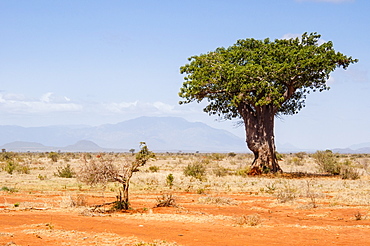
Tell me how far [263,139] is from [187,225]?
20422 millimetres

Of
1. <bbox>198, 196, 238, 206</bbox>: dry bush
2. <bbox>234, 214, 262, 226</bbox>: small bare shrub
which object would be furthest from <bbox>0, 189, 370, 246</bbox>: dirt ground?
<bbox>198, 196, 238, 206</bbox>: dry bush

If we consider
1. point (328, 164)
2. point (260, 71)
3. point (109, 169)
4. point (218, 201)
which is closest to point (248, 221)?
point (109, 169)

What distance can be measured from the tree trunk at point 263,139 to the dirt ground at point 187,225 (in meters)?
13.7

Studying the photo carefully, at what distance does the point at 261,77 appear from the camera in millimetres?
31953

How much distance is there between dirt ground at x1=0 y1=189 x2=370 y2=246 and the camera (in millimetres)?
11234

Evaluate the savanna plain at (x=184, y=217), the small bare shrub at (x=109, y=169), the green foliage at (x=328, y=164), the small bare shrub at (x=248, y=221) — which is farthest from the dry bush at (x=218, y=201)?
the green foliage at (x=328, y=164)

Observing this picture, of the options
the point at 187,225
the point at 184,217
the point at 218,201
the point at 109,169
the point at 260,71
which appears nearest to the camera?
the point at 187,225

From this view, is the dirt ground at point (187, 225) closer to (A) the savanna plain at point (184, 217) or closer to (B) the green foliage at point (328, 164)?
(A) the savanna plain at point (184, 217)

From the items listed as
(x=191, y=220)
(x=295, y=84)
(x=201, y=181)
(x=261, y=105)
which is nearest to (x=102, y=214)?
(x=191, y=220)

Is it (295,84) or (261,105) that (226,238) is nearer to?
(261,105)

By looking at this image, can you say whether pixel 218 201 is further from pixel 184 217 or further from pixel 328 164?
pixel 328 164

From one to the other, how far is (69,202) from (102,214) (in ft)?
9.60

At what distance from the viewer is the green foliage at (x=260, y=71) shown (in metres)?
31.2

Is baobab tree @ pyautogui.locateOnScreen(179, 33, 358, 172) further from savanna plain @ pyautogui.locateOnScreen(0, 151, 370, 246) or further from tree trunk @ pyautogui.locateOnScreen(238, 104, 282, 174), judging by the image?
savanna plain @ pyautogui.locateOnScreen(0, 151, 370, 246)
